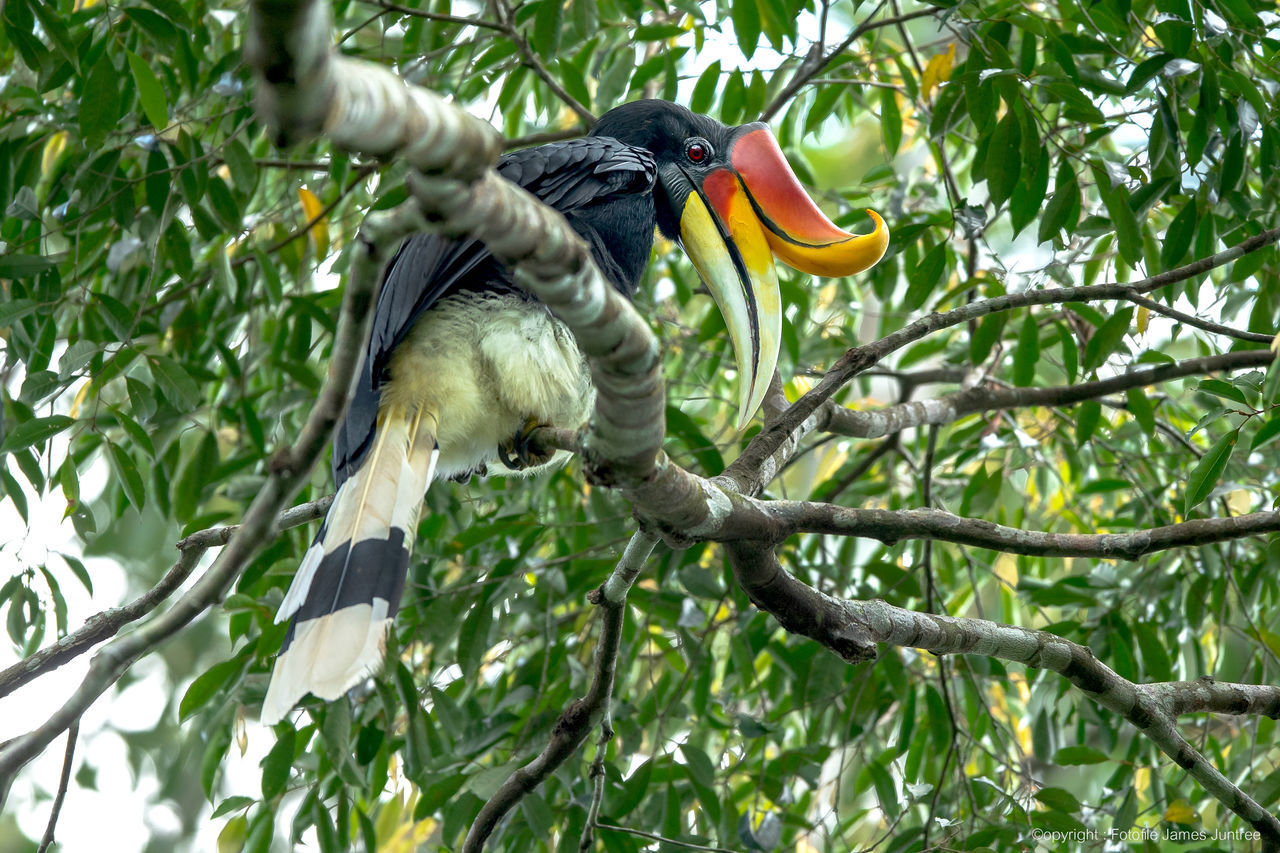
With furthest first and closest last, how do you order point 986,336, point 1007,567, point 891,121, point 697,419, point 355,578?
point 1007,567
point 697,419
point 891,121
point 986,336
point 355,578

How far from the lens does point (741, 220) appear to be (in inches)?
95.7

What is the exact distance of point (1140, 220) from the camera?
2.20 meters

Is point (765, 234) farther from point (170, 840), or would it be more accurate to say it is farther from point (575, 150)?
point (170, 840)

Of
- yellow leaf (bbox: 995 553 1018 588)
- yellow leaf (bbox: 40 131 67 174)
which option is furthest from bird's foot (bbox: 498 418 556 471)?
yellow leaf (bbox: 995 553 1018 588)

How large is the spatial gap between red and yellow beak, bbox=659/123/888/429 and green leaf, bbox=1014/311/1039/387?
0.48 meters

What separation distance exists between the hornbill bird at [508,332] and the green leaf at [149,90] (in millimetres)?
536

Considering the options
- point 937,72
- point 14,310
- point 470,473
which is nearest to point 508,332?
point 470,473

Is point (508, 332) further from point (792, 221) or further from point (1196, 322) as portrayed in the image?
point (1196, 322)

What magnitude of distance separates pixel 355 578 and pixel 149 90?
114 centimetres

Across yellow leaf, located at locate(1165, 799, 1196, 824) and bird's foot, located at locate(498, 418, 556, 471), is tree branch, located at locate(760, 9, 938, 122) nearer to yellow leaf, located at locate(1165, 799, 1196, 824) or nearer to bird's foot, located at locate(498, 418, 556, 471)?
bird's foot, located at locate(498, 418, 556, 471)

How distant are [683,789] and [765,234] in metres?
1.26

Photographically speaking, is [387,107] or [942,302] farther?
[942,302]

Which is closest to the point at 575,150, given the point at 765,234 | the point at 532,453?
the point at 765,234

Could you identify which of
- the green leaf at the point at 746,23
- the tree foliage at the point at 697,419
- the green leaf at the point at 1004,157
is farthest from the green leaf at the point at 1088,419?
the green leaf at the point at 746,23
